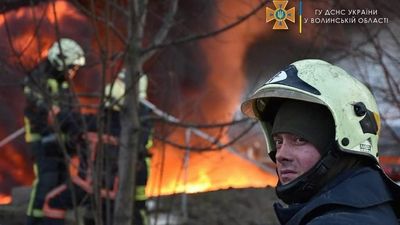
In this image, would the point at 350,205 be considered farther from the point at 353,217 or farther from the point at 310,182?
the point at 310,182

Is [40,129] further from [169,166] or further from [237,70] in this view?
[237,70]

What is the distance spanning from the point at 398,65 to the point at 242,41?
444cm

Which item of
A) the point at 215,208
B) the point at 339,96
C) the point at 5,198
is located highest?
the point at 339,96

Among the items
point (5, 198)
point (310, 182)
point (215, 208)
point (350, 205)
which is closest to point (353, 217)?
point (350, 205)

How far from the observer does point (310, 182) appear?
196cm

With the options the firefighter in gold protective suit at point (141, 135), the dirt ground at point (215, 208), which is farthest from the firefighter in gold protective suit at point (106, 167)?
the dirt ground at point (215, 208)

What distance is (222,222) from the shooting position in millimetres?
7082

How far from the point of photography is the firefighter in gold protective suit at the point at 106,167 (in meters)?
4.30

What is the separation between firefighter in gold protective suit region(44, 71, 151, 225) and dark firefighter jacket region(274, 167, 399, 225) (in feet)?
6.66

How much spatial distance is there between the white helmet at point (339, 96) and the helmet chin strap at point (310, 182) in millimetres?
49

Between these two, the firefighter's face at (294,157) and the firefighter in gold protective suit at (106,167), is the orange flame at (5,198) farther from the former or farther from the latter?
the firefighter's face at (294,157)

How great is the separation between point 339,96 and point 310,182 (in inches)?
11.3

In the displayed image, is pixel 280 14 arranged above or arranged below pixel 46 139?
above

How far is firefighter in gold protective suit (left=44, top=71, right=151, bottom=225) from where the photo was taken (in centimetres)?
430
